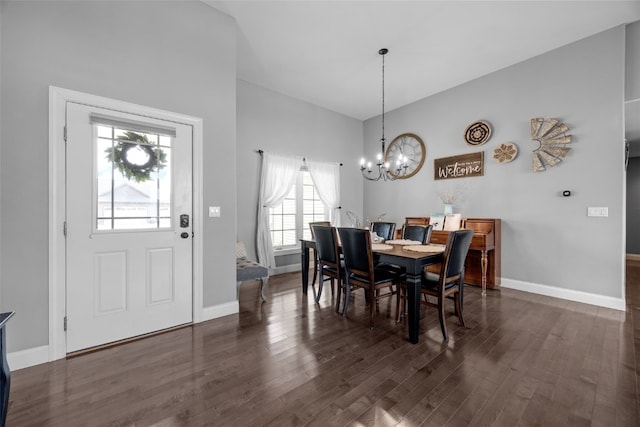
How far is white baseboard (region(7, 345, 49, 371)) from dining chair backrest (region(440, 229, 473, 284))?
3241 millimetres

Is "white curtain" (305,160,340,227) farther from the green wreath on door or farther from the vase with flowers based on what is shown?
the green wreath on door

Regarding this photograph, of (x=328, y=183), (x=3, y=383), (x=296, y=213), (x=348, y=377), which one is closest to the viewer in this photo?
(x=3, y=383)

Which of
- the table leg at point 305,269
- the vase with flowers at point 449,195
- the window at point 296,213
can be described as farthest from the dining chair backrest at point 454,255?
the window at point 296,213

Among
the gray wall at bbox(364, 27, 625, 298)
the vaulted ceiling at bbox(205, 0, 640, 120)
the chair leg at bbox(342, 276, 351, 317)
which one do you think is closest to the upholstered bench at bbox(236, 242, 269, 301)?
the chair leg at bbox(342, 276, 351, 317)

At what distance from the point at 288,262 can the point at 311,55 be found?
3.37 meters

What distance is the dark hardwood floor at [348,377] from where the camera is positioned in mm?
1495

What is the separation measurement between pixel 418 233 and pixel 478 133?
204 centimetres

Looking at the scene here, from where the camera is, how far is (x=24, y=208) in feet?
6.39

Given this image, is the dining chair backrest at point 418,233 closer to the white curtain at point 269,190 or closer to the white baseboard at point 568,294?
the white baseboard at point 568,294

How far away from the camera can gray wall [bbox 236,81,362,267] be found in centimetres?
436

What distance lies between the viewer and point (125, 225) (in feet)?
7.82

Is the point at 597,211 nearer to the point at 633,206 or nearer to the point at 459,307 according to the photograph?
the point at 459,307

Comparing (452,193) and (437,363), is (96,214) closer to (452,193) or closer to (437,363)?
(437,363)

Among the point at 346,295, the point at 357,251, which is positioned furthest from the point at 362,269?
the point at 346,295
